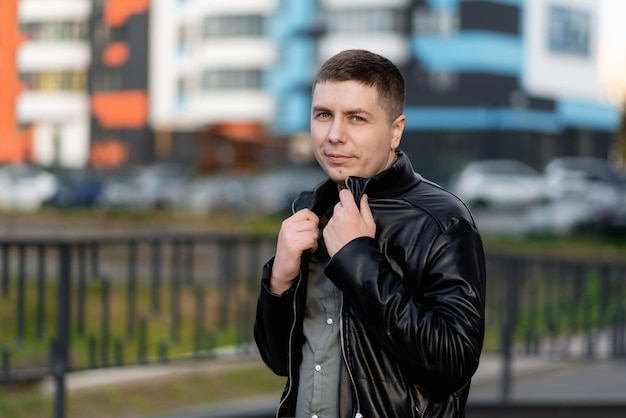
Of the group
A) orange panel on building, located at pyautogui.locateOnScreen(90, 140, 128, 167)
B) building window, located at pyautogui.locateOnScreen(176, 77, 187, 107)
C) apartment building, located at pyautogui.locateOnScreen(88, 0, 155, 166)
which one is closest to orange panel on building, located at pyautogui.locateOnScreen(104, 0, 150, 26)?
apartment building, located at pyautogui.locateOnScreen(88, 0, 155, 166)

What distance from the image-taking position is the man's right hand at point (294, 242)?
2551 mm

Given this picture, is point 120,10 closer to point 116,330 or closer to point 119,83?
point 119,83

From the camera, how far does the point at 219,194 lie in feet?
119

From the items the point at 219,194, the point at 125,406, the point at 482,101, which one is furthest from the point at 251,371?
the point at 482,101

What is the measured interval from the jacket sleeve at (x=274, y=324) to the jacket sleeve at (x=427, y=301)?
0.23 m

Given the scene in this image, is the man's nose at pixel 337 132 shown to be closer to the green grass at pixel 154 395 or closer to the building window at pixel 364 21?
the green grass at pixel 154 395

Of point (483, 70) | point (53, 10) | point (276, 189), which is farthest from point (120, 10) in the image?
point (276, 189)

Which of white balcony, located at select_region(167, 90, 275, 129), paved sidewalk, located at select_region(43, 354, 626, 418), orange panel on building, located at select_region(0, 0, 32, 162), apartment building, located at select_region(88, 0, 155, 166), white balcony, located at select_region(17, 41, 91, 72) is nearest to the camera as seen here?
paved sidewalk, located at select_region(43, 354, 626, 418)

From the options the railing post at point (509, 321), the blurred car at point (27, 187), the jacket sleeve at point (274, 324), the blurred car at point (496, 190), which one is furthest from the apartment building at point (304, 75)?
the jacket sleeve at point (274, 324)

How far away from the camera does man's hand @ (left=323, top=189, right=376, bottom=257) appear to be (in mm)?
2486

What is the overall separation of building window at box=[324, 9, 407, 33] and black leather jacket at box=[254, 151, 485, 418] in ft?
190

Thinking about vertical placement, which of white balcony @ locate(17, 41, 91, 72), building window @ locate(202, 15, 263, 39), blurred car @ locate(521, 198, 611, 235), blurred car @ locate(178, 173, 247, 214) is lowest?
blurred car @ locate(178, 173, 247, 214)

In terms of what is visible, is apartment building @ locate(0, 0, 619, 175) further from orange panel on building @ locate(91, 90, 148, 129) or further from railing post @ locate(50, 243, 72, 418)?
railing post @ locate(50, 243, 72, 418)

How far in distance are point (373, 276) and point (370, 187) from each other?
0.24 metres
